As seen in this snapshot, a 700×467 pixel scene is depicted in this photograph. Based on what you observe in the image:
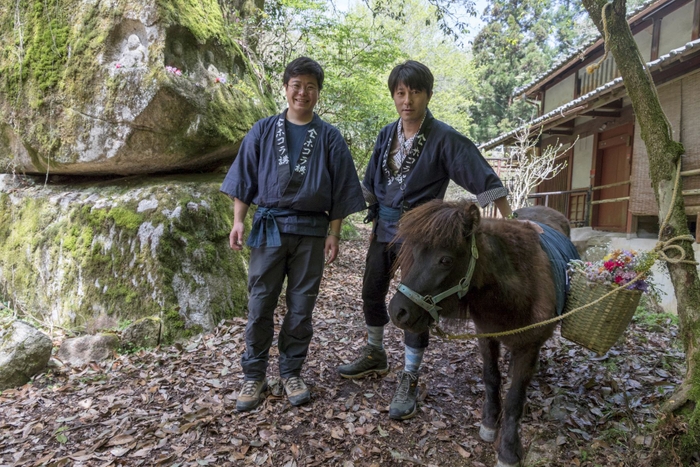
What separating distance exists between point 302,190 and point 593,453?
99.8 inches

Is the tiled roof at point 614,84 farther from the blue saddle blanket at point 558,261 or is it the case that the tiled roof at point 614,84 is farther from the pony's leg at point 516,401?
the pony's leg at point 516,401

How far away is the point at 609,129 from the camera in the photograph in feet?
32.3

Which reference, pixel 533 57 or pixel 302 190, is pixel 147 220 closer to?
pixel 302 190

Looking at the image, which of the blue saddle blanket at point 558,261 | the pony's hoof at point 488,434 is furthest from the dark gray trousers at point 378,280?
Result: the blue saddle blanket at point 558,261

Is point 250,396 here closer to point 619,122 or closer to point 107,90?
point 107,90

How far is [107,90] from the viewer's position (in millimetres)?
4488

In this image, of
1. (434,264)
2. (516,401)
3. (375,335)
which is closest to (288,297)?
(375,335)

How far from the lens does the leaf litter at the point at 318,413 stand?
2467mm

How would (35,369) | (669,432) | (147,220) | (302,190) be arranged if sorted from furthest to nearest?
(147,220) → (35,369) → (302,190) → (669,432)

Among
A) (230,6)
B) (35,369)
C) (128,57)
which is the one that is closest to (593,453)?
(35,369)

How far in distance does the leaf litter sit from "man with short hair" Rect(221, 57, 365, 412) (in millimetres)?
310

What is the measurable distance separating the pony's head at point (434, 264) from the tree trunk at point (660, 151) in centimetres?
126

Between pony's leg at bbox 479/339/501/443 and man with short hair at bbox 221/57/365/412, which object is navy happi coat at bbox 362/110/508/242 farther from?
pony's leg at bbox 479/339/501/443

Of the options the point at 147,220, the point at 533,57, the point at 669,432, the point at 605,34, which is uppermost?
the point at 533,57
